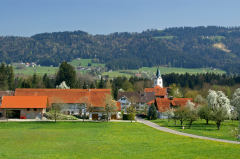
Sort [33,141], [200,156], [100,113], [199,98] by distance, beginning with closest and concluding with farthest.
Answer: [200,156] < [33,141] < [100,113] < [199,98]

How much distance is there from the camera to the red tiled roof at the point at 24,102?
184ft

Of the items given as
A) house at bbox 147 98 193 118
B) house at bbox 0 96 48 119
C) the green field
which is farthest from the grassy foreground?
house at bbox 147 98 193 118

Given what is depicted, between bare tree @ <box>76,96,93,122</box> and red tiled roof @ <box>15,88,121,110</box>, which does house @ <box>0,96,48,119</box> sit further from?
bare tree @ <box>76,96,93,122</box>

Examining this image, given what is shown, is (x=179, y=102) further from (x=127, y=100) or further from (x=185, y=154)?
(x=185, y=154)

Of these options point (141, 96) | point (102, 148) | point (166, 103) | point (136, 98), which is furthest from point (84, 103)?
point (141, 96)

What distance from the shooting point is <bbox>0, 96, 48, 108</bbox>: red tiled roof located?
5600cm

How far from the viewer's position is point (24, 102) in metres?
57.3

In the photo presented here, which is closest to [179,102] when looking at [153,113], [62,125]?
[153,113]

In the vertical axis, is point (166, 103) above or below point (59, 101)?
below

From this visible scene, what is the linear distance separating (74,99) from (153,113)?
61.6ft

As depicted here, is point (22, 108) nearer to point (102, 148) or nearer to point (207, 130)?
point (102, 148)

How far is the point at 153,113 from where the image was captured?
206ft

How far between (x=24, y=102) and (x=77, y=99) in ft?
40.5

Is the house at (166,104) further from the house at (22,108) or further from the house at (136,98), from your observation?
the house at (22,108)
